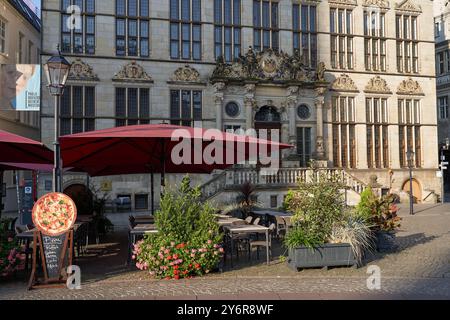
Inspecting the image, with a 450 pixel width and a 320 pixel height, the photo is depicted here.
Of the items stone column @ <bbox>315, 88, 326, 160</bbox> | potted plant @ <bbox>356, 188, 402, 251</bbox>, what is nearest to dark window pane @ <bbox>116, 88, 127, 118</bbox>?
stone column @ <bbox>315, 88, 326, 160</bbox>

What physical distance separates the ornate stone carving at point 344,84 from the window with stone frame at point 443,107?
60.5ft

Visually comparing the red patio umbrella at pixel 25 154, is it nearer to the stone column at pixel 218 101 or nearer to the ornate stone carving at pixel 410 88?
the stone column at pixel 218 101

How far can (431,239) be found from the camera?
12805 mm

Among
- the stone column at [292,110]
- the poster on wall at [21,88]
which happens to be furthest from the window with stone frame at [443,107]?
the poster on wall at [21,88]

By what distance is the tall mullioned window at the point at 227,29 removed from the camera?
76.8ft

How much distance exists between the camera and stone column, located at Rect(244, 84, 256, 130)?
22.8 m

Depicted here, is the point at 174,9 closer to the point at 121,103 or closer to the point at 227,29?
the point at 227,29

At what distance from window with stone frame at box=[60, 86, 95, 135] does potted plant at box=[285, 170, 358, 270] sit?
47.3ft

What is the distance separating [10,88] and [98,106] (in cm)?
394

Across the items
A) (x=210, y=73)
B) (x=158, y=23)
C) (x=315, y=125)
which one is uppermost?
(x=158, y=23)

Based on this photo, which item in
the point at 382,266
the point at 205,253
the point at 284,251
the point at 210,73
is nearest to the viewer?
the point at 205,253

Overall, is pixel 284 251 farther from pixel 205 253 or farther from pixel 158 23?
pixel 158 23

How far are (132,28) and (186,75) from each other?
3.54 metres
